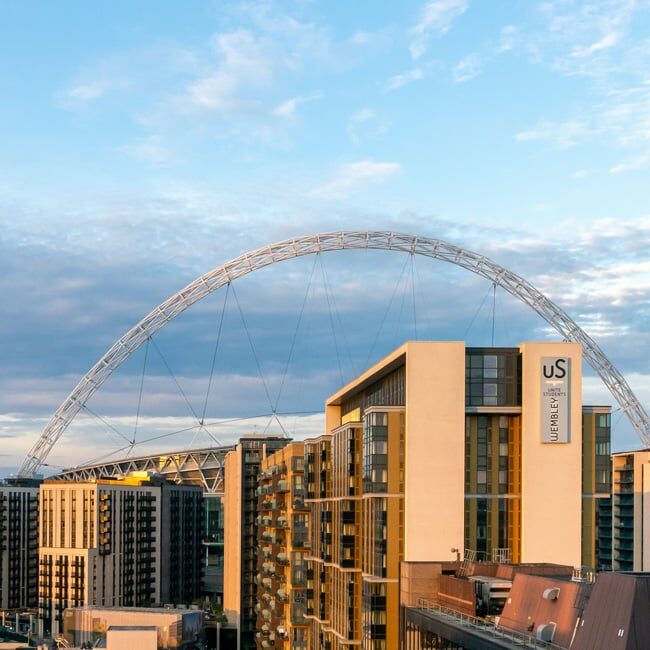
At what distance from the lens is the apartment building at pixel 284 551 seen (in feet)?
362

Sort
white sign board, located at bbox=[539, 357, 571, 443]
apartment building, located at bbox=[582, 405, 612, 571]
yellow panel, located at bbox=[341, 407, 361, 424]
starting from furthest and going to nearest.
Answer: yellow panel, located at bbox=[341, 407, 361, 424], apartment building, located at bbox=[582, 405, 612, 571], white sign board, located at bbox=[539, 357, 571, 443]

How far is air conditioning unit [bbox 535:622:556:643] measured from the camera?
4300cm

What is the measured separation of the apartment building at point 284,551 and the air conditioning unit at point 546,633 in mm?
66158

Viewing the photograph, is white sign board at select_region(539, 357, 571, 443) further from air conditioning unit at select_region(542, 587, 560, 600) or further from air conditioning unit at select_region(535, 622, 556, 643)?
air conditioning unit at select_region(535, 622, 556, 643)

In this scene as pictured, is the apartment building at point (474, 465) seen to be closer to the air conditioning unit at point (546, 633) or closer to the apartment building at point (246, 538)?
the air conditioning unit at point (546, 633)

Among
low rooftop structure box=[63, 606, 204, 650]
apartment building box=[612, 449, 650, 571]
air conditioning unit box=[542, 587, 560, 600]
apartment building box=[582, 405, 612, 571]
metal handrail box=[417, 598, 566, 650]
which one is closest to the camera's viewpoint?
metal handrail box=[417, 598, 566, 650]


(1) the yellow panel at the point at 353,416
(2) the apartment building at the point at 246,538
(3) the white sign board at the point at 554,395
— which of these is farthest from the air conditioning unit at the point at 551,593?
(2) the apartment building at the point at 246,538

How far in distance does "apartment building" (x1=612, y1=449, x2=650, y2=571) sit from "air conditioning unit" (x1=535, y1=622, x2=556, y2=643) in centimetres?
14127

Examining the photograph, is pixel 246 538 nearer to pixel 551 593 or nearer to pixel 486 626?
pixel 486 626

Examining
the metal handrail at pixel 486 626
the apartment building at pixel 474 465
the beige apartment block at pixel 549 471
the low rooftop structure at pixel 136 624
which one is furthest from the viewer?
the low rooftop structure at pixel 136 624

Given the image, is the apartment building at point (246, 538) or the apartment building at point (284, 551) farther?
the apartment building at point (246, 538)

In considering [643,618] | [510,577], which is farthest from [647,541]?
[643,618]

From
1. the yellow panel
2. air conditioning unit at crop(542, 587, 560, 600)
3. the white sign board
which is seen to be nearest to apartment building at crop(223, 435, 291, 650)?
the yellow panel

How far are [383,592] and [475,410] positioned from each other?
11.8 metres
